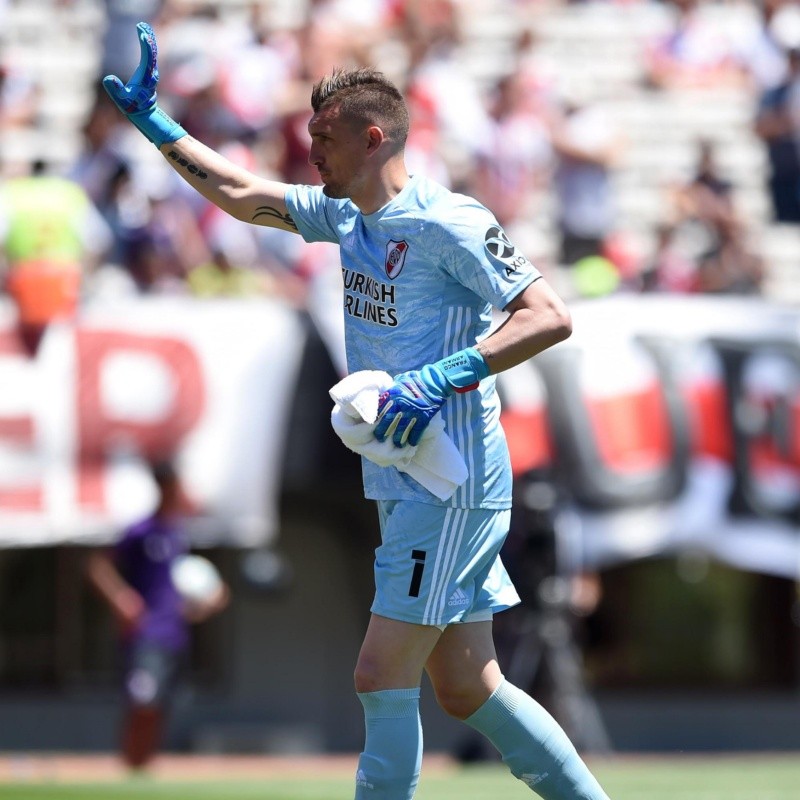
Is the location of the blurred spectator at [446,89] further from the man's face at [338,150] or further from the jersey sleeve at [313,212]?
the man's face at [338,150]

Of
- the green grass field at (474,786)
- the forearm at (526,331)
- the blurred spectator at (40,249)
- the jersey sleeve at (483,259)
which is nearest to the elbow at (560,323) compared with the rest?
the forearm at (526,331)

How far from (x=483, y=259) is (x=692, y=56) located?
1258cm

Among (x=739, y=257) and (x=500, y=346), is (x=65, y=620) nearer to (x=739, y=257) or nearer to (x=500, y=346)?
(x=739, y=257)

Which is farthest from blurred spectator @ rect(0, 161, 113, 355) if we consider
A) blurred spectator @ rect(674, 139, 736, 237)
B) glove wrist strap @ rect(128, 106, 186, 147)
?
glove wrist strap @ rect(128, 106, 186, 147)

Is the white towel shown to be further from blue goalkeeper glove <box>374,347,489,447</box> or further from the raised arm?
the raised arm

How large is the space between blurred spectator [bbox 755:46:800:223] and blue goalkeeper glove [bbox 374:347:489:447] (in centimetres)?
1098

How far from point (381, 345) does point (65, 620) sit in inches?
391

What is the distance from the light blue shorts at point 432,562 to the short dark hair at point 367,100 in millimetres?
1073

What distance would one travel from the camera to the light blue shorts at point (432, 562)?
495cm

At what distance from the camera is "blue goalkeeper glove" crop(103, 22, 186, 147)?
5566 millimetres

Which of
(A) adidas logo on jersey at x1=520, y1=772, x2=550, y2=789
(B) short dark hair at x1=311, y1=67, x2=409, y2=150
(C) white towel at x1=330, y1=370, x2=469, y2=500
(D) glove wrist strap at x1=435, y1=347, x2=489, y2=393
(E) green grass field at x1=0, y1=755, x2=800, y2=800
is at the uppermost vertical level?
(B) short dark hair at x1=311, y1=67, x2=409, y2=150

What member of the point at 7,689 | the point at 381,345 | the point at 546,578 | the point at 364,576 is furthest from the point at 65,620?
the point at 381,345

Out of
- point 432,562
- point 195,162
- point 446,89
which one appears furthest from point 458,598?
point 446,89

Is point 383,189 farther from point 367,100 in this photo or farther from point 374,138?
point 367,100
